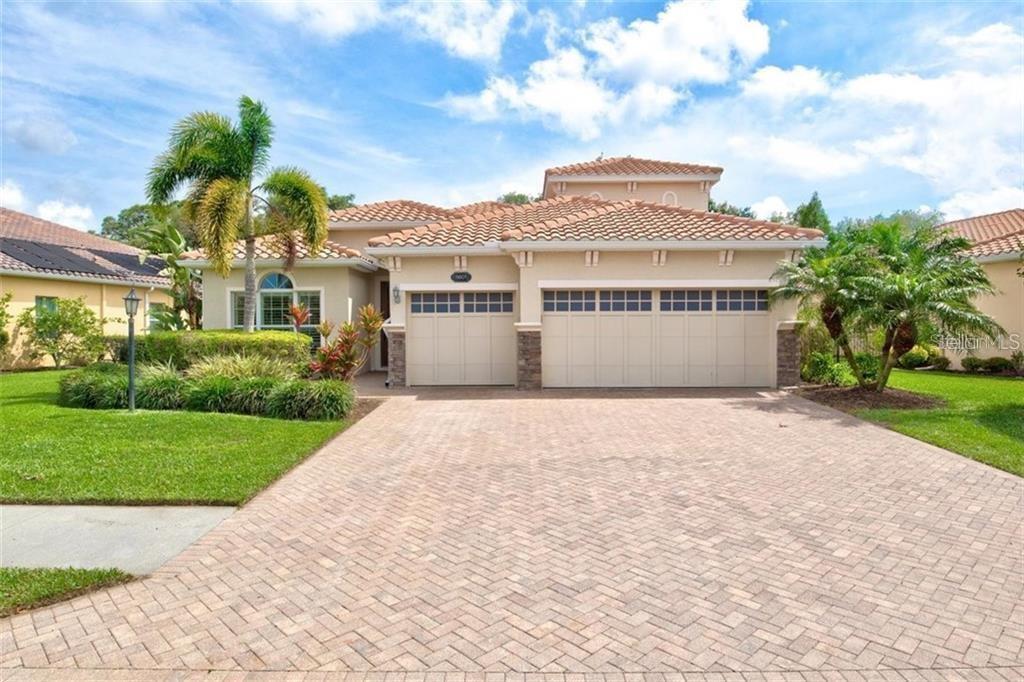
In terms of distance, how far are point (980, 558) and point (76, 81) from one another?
677 inches

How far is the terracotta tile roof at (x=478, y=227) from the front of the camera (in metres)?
14.6

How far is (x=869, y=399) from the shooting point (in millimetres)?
12250

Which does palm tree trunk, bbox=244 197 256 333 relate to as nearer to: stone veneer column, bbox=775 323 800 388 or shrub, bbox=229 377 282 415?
shrub, bbox=229 377 282 415

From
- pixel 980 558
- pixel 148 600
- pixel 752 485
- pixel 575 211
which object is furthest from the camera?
pixel 575 211

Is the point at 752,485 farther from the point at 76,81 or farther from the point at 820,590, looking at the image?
the point at 76,81

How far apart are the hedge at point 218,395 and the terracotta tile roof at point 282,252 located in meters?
5.31

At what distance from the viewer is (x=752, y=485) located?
263 inches

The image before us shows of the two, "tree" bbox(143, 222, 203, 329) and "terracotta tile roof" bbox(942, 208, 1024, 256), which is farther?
"tree" bbox(143, 222, 203, 329)

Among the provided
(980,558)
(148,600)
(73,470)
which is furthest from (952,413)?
(73,470)

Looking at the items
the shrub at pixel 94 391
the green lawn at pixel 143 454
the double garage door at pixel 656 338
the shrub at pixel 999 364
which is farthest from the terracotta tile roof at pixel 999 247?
the shrub at pixel 94 391

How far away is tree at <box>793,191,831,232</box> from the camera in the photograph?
3250 cm

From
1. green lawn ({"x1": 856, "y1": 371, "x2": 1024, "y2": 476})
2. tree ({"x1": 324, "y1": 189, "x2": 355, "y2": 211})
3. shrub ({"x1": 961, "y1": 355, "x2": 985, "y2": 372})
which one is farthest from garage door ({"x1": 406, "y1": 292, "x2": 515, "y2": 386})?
tree ({"x1": 324, "y1": 189, "x2": 355, "y2": 211})

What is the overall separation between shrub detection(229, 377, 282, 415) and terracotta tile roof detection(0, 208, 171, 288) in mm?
13818

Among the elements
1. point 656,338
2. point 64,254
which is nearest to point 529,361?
point 656,338
